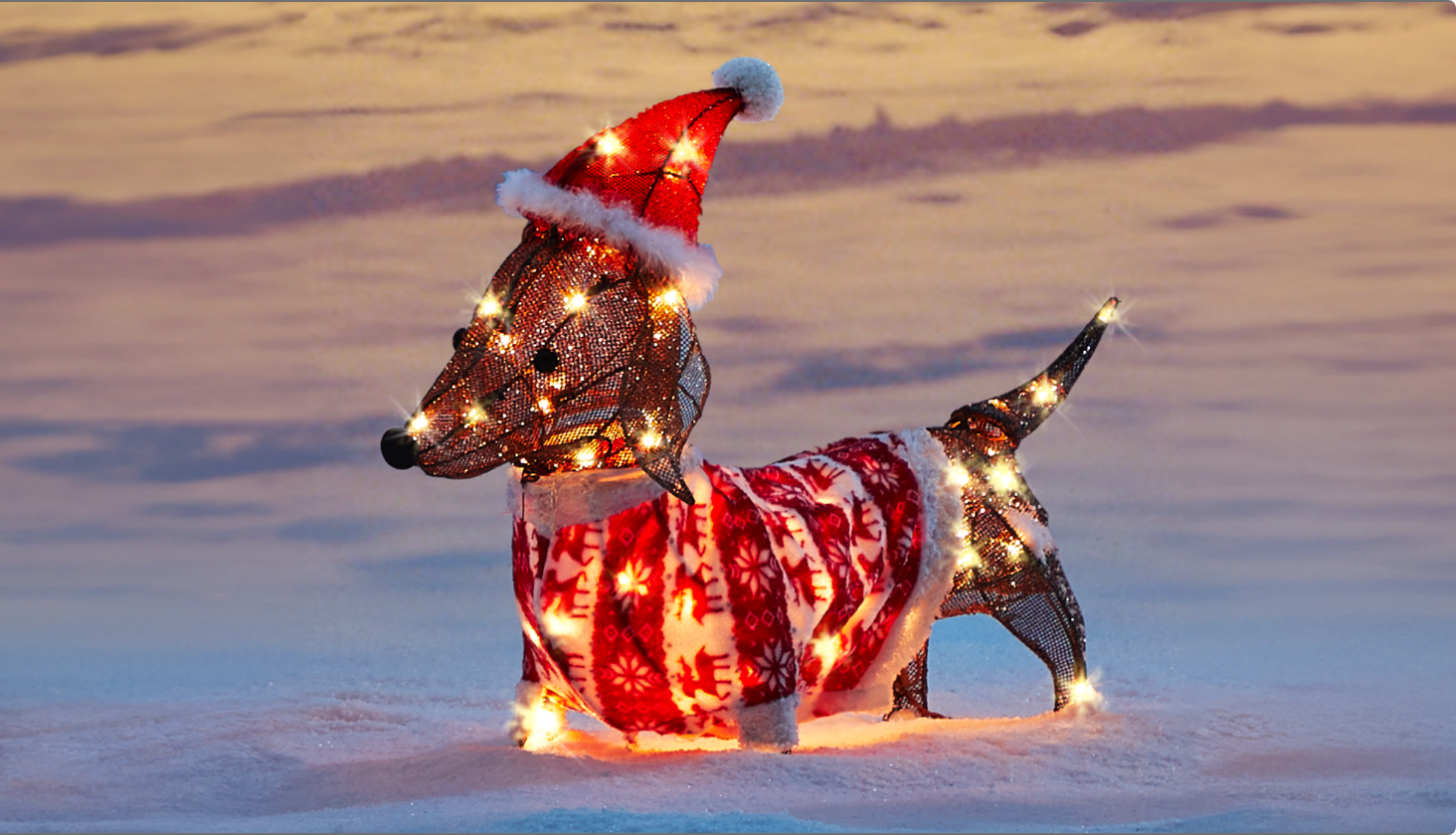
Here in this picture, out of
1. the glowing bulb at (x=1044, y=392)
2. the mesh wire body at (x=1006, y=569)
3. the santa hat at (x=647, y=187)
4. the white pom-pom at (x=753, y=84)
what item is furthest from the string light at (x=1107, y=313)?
the santa hat at (x=647, y=187)

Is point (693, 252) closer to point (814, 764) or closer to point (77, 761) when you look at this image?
point (814, 764)

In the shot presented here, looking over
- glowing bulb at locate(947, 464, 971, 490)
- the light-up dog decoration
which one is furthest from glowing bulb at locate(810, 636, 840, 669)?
glowing bulb at locate(947, 464, 971, 490)

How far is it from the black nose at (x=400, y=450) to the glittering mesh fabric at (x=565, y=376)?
3 centimetres

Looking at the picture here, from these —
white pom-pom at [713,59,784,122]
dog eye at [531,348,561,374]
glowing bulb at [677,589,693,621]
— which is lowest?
glowing bulb at [677,589,693,621]

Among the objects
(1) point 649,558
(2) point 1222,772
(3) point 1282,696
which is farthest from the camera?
(3) point 1282,696

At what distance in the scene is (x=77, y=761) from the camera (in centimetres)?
546

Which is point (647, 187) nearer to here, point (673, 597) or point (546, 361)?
point (546, 361)

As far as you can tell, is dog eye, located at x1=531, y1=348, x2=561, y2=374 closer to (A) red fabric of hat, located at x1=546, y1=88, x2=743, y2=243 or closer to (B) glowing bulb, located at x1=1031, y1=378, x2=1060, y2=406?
(A) red fabric of hat, located at x1=546, y1=88, x2=743, y2=243

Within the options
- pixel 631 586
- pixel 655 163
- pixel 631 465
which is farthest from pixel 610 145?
pixel 631 586

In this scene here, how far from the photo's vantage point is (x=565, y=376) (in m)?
4.84

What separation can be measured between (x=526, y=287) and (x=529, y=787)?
4.16ft

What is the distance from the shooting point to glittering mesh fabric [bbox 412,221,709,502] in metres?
4.84

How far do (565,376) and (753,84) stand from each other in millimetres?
1025

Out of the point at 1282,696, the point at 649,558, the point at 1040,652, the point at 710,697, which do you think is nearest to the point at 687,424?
the point at 649,558
